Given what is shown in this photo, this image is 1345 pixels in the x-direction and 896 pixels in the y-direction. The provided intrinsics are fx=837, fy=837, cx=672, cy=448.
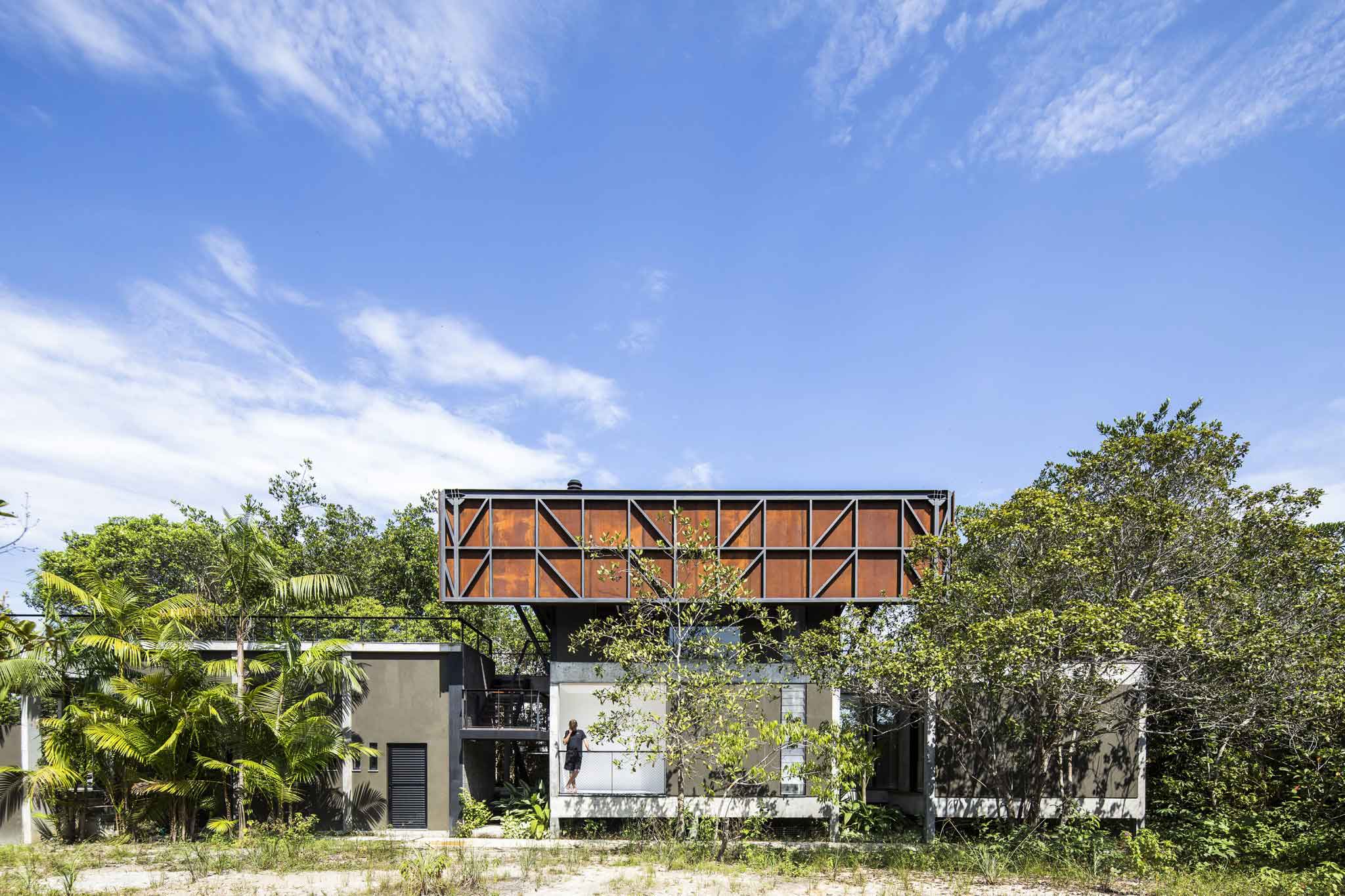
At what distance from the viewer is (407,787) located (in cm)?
1817

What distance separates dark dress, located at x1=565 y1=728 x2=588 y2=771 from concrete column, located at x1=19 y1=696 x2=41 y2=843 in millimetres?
10793

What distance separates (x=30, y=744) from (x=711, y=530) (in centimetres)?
1472

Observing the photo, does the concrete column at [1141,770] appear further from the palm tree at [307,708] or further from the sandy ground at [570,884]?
the palm tree at [307,708]

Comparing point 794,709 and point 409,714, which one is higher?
point 794,709

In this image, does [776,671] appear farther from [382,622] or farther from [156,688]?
[382,622]

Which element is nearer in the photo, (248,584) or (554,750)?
(248,584)

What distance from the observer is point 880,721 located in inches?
826

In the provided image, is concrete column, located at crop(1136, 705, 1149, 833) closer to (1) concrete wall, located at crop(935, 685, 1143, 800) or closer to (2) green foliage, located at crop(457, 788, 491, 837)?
(1) concrete wall, located at crop(935, 685, 1143, 800)

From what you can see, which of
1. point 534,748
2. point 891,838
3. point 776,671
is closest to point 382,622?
point 534,748

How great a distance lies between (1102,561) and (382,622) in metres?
26.6

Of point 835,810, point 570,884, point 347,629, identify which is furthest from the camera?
point 347,629

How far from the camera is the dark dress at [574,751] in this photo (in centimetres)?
1792

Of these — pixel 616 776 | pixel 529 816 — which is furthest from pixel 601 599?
pixel 529 816

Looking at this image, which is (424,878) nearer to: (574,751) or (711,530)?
(574,751)
